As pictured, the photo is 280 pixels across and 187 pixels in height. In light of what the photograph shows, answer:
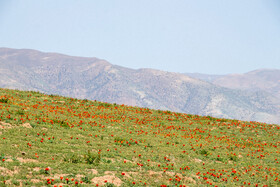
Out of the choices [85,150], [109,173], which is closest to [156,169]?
[109,173]

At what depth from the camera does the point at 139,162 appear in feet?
56.6

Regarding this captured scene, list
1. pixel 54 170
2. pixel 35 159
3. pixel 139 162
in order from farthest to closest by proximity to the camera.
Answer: pixel 139 162 < pixel 35 159 < pixel 54 170

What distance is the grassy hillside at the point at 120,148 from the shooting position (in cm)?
1412

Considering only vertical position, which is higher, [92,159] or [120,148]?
[92,159]

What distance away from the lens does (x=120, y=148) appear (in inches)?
764

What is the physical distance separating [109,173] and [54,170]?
8.99 feet

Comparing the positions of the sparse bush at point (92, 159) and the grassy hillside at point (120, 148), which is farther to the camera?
the sparse bush at point (92, 159)

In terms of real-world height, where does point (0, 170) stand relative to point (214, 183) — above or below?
above

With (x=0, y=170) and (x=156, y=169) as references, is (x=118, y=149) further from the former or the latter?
(x=0, y=170)

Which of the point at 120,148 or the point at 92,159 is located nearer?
the point at 92,159

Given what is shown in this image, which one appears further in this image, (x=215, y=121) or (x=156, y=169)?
(x=215, y=121)

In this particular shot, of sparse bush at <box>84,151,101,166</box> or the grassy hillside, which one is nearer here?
the grassy hillside

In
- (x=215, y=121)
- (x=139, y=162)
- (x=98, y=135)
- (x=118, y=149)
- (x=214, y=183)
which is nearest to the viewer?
(x=214, y=183)

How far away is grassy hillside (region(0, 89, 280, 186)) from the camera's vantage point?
14.1 meters
